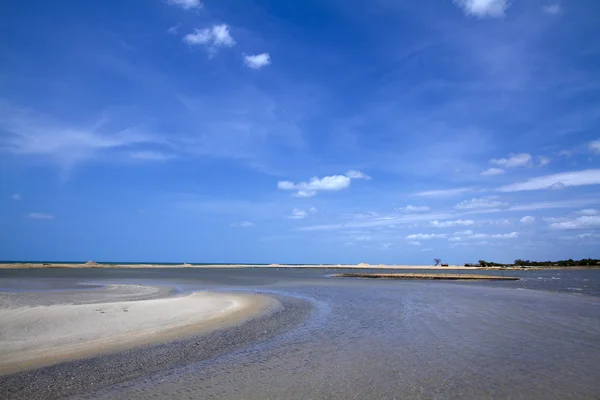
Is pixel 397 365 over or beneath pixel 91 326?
beneath

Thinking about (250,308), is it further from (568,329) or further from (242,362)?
(568,329)

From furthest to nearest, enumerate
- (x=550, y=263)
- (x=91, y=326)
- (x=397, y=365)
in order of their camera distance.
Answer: (x=550, y=263), (x=91, y=326), (x=397, y=365)

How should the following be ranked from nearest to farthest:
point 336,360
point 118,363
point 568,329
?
point 118,363 → point 336,360 → point 568,329

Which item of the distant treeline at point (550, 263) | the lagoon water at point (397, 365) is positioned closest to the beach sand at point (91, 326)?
the lagoon water at point (397, 365)

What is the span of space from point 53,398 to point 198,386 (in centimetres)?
288

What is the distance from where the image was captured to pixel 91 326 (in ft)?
49.1

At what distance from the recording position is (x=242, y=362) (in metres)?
10.5

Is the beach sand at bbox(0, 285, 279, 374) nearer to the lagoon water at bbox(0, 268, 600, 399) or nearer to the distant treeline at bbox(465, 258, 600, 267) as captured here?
the lagoon water at bbox(0, 268, 600, 399)

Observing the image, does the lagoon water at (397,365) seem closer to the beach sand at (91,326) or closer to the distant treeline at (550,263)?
the beach sand at (91,326)

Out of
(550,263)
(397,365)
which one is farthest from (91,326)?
(550,263)

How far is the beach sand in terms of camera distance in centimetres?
1095

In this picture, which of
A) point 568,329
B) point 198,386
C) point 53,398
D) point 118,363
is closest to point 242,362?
point 198,386

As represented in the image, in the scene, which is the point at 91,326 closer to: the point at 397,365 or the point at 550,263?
the point at 397,365

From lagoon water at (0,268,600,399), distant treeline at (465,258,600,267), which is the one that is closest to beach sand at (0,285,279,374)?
lagoon water at (0,268,600,399)
